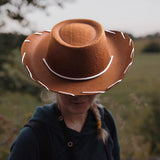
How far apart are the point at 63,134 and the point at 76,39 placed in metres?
0.61

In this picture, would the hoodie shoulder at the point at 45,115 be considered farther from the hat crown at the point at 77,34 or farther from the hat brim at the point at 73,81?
the hat crown at the point at 77,34

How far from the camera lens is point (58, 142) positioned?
1.48m

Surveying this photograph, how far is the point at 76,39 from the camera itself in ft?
4.40

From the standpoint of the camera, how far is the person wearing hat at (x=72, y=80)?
1.35 meters

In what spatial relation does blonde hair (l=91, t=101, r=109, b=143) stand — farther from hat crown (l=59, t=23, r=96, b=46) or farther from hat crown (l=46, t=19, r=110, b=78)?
hat crown (l=59, t=23, r=96, b=46)

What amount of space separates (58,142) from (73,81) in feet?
1.32

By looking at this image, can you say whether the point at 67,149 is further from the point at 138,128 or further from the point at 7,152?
the point at 138,128

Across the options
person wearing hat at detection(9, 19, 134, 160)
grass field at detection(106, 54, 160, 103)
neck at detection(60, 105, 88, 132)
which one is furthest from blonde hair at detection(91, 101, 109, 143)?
grass field at detection(106, 54, 160, 103)

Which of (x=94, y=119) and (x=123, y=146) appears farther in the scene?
(x=123, y=146)

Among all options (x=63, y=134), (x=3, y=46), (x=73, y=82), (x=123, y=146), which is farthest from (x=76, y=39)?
(x=123, y=146)

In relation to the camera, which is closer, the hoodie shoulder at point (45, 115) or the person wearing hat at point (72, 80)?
the person wearing hat at point (72, 80)

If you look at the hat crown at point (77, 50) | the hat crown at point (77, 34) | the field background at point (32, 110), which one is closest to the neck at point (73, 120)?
the field background at point (32, 110)

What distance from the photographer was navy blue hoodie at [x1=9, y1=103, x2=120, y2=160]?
138cm

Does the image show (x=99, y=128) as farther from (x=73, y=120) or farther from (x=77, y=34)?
(x=77, y=34)
